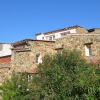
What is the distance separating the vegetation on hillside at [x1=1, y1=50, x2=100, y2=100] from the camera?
27359 millimetres

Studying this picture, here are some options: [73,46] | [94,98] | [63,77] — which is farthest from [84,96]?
[73,46]

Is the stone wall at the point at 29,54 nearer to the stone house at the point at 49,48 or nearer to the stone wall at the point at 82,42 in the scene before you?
the stone house at the point at 49,48

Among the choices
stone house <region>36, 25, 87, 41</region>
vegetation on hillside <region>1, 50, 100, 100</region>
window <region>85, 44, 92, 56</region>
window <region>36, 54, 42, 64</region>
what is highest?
stone house <region>36, 25, 87, 41</region>

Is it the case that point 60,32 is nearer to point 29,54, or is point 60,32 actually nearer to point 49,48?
point 49,48

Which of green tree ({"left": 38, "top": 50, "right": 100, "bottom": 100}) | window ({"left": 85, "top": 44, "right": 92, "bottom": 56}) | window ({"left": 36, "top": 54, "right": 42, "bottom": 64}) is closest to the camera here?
green tree ({"left": 38, "top": 50, "right": 100, "bottom": 100})

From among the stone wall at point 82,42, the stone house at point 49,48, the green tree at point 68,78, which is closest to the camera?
the green tree at point 68,78

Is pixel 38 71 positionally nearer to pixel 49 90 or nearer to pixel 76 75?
pixel 49 90

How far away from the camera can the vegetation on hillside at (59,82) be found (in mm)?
27359

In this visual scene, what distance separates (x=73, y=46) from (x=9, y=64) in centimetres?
892

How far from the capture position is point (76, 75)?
2834 cm

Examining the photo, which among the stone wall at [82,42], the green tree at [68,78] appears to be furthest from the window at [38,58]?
the green tree at [68,78]

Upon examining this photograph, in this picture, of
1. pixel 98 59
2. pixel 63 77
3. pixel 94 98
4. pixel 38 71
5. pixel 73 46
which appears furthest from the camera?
pixel 73 46

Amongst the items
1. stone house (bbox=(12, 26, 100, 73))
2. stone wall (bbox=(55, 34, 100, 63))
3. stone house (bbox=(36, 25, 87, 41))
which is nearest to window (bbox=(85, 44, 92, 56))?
stone house (bbox=(12, 26, 100, 73))

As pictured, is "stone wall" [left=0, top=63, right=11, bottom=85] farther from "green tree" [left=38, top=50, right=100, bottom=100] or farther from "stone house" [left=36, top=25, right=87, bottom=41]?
"stone house" [left=36, top=25, right=87, bottom=41]
